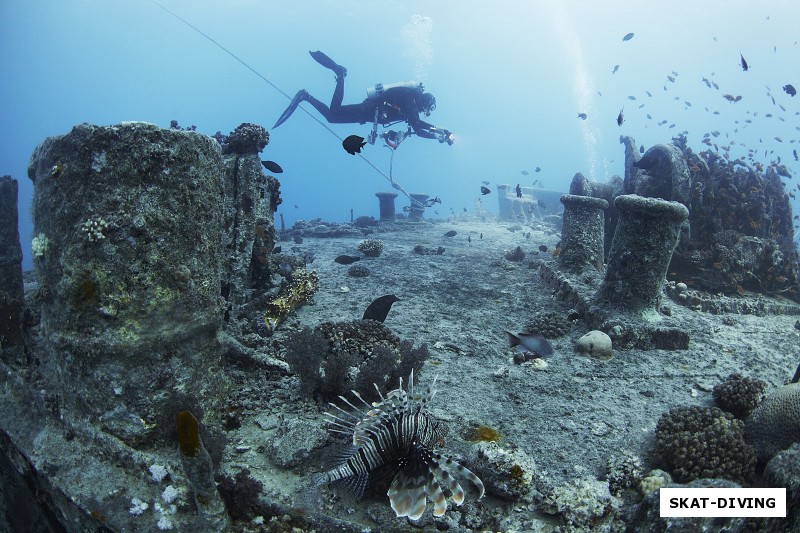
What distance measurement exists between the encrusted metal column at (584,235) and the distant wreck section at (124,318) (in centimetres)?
875

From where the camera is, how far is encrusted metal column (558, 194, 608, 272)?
9.95 m

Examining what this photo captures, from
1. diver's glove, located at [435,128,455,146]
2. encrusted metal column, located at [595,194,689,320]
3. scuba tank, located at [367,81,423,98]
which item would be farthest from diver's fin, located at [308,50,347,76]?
encrusted metal column, located at [595,194,689,320]

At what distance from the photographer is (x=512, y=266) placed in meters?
12.8

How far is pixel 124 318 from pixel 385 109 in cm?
2036

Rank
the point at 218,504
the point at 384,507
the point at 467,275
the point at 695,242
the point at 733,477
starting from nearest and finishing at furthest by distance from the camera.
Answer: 1. the point at 218,504
2. the point at 384,507
3. the point at 733,477
4. the point at 695,242
5. the point at 467,275

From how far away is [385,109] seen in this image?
2136 centimetres

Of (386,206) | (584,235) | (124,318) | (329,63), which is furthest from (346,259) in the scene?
(386,206)

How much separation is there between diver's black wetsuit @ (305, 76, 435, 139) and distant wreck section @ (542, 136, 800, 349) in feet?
34.8

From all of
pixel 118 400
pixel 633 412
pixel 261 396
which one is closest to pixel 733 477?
pixel 633 412

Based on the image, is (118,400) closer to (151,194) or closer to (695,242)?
(151,194)

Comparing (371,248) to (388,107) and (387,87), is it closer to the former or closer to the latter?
(388,107)

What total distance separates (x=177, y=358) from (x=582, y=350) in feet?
18.9

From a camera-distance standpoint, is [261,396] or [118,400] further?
[261,396]

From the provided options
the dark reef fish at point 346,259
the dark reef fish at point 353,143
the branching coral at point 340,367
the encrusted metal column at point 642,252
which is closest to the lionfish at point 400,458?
the branching coral at point 340,367
